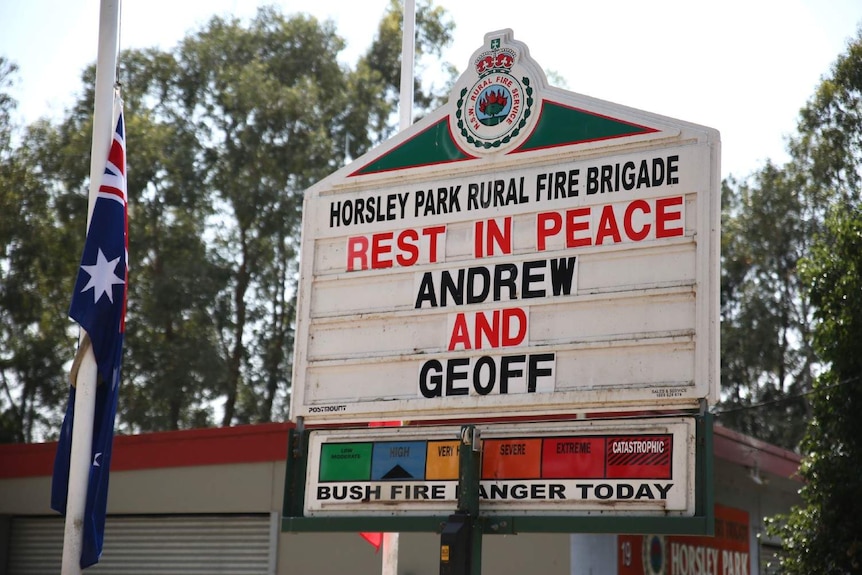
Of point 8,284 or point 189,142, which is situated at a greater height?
point 189,142

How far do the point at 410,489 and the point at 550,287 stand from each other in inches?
66.8

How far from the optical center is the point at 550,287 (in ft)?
26.6

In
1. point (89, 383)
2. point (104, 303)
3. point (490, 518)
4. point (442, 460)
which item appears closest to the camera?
point (490, 518)

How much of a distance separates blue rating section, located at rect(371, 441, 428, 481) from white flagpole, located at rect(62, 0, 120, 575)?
3.25 meters

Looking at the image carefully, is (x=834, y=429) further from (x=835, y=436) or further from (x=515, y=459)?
(x=515, y=459)

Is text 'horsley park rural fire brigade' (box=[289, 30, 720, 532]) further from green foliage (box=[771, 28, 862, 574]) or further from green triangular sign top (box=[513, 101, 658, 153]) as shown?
green foliage (box=[771, 28, 862, 574])

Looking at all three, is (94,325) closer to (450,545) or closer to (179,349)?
(450,545)

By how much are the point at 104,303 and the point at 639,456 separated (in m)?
5.49

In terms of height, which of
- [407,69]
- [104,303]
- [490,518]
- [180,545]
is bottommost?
[180,545]

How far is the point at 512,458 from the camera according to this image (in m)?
7.96

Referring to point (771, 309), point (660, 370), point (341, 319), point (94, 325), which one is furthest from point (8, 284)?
point (660, 370)

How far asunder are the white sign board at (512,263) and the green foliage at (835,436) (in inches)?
312

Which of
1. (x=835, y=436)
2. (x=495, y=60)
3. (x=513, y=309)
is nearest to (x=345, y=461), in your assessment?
(x=513, y=309)

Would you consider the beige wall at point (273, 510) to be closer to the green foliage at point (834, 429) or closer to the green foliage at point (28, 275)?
the green foliage at point (834, 429)
